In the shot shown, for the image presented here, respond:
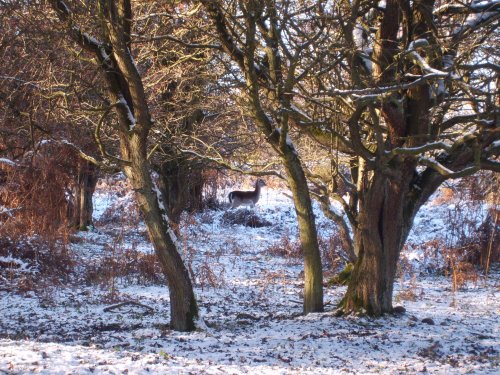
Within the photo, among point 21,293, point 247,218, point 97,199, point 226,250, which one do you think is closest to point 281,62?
point 21,293

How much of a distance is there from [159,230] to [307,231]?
103 inches

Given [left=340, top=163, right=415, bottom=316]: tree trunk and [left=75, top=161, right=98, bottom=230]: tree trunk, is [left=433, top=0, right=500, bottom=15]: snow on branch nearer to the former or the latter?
[left=340, top=163, right=415, bottom=316]: tree trunk

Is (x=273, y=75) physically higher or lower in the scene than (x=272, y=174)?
higher

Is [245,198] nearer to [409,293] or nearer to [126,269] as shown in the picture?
[126,269]

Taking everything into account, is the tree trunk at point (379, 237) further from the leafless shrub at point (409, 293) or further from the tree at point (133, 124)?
the tree at point (133, 124)

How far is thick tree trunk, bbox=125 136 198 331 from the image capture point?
26.5 ft

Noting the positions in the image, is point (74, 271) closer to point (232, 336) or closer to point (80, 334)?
point (80, 334)

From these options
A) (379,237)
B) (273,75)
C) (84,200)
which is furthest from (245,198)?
(273,75)

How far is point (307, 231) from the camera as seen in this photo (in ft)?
31.2

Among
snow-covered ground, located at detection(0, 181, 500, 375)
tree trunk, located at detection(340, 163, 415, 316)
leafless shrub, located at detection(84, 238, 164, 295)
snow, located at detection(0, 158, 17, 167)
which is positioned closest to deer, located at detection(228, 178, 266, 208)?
snow-covered ground, located at detection(0, 181, 500, 375)

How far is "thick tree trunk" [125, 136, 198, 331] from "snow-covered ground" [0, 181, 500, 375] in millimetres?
533

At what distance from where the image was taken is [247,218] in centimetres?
2375

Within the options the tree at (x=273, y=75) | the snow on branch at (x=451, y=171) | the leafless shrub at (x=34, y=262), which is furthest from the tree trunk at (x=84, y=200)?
the snow on branch at (x=451, y=171)

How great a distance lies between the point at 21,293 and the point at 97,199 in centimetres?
1831
